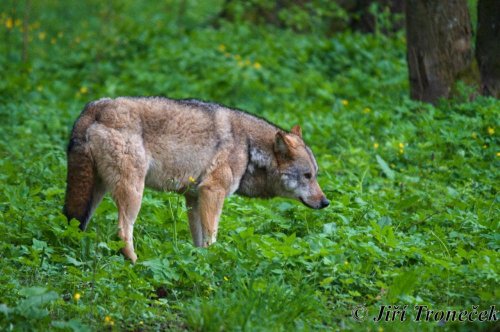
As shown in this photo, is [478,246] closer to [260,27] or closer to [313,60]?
[313,60]

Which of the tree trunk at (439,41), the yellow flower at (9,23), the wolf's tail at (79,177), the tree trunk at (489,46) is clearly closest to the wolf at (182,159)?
the wolf's tail at (79,177)

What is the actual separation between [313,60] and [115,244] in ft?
30.8

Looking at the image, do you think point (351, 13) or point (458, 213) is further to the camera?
point (351, 13)

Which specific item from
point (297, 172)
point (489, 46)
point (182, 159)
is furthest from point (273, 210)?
point (489, 46)

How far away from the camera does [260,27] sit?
56.8 ft

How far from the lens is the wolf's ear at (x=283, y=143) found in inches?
321

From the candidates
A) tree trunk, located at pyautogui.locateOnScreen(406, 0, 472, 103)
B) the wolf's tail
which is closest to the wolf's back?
the wolf's tail

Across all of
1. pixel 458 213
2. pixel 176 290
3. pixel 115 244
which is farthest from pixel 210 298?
pixel 458 213

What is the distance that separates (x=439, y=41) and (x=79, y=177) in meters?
6.70

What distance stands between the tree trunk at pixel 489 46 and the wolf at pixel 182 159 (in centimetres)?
438

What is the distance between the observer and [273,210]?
8703 millimetres

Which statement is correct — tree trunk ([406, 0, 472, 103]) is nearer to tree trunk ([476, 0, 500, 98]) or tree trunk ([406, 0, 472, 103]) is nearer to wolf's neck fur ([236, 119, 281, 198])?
tree trunk ([476, 0, 500, 98])

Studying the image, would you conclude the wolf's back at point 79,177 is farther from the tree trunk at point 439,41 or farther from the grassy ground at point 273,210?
the tree trunk at point 439,41

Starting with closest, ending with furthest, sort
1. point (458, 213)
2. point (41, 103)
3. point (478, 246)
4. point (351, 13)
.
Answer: point (478, 246) → point (458, 213) → point (41, 103) → point (351, 13)
